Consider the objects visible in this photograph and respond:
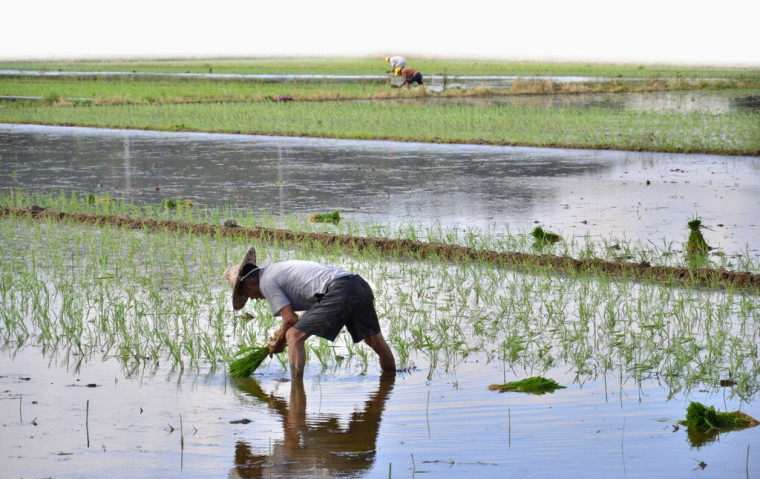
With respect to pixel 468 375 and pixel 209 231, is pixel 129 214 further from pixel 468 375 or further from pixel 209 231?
pixel 468 375

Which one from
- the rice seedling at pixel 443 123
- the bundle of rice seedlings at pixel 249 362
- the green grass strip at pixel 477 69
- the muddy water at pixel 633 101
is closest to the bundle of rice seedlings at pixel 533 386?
the bundle of rice seedlings at pixel 249 362

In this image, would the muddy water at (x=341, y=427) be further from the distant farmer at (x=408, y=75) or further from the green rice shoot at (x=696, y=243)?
Result: the distant farmer at (x=408, y=75)

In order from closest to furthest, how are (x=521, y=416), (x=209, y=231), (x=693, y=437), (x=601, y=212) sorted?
(x=693, y=437) < (x=521, y=416) < (x=209, y=231) < (x=601, y=212)

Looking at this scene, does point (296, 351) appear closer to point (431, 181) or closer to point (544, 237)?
point (544, 237)

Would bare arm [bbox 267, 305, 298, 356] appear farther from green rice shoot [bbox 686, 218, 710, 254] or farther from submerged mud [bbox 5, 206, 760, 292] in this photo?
green rice shoot [bbox 686, 218, 710, 254]

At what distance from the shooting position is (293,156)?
1758 centimetres

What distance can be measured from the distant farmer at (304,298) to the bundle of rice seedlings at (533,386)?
0.75m

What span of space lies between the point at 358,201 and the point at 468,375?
6778 mm

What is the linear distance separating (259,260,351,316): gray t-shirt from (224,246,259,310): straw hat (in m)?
0.08

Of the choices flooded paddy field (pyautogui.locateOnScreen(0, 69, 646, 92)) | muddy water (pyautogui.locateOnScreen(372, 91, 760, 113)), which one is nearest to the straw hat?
muddy water (pyautogui.locateOnScreen(372, 91, 760, 113))

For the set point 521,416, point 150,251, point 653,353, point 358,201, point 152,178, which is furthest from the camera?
point 152,178

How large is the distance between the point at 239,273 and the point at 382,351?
0.91 metres

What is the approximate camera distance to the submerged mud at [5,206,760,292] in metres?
7.54

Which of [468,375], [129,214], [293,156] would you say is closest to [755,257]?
[468,375]
